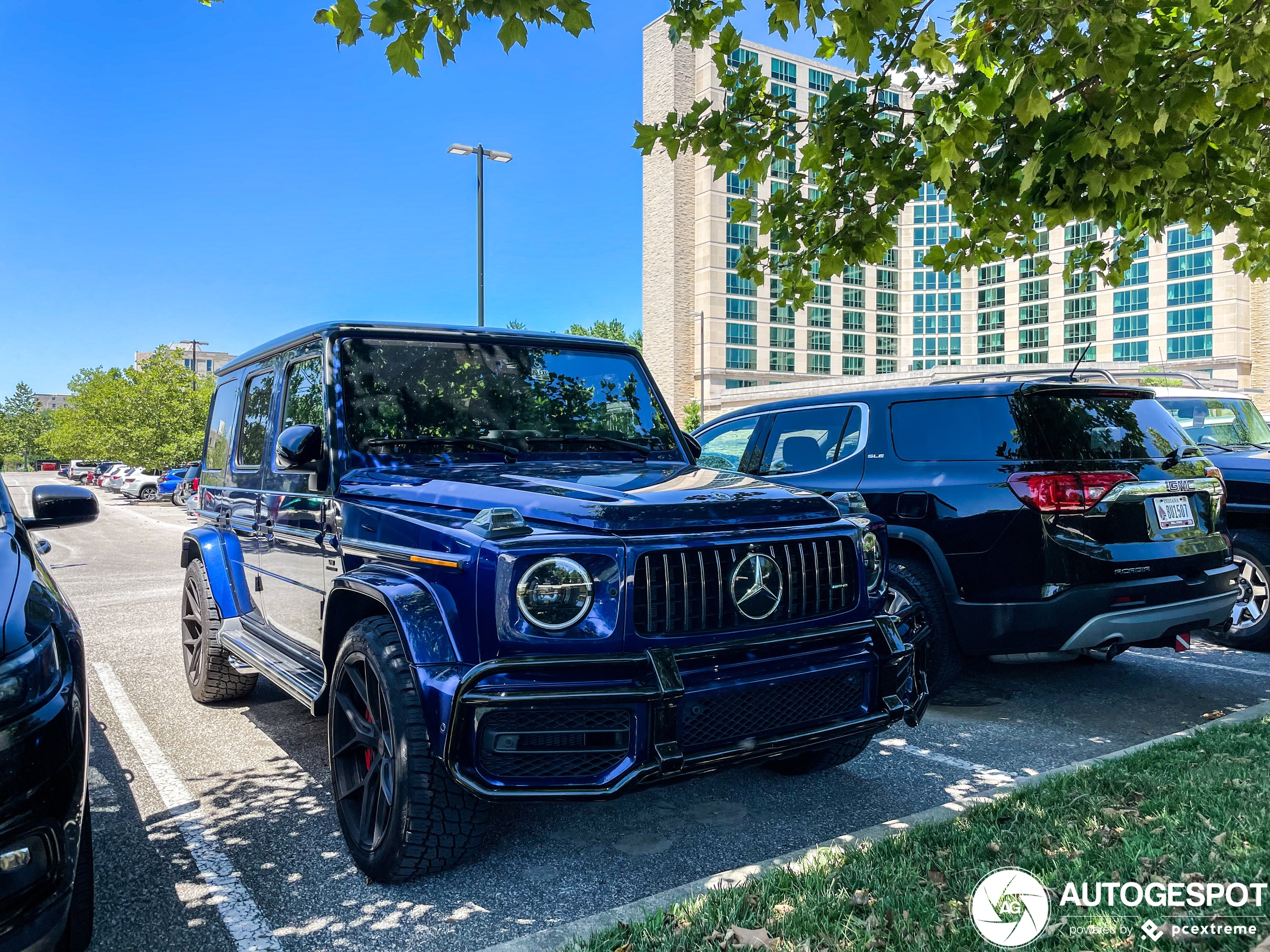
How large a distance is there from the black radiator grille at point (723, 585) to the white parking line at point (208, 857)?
1556 mm

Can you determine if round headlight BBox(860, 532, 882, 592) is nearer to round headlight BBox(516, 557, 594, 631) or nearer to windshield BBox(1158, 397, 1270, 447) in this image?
round headlight BBox(516, 557, 594, 631)

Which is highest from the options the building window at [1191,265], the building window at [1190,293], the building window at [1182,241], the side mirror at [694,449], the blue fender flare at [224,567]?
the building window at [1182,241]

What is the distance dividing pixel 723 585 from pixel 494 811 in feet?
5.19

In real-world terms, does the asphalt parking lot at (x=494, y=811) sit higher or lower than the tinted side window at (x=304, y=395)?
lower

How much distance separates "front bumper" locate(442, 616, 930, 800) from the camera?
2.72 metres

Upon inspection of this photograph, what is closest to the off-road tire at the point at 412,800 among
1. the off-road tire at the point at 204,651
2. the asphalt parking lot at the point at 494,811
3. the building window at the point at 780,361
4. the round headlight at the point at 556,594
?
the asphalt parking lot at the point at 494,811

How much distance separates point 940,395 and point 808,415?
1.13 m

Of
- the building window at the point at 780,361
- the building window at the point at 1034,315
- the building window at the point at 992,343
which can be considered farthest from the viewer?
the building window at the point at 992,343

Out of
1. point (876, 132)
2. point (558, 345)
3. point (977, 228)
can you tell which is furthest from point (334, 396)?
point (977, 228)

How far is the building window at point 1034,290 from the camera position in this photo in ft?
275

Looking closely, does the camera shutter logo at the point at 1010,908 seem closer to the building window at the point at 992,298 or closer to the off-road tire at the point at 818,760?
the off-road tire at the point at 818,760

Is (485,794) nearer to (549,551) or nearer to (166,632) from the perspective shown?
(549,551)

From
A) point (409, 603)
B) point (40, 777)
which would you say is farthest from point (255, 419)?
point (40, 777)

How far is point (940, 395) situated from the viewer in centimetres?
553
